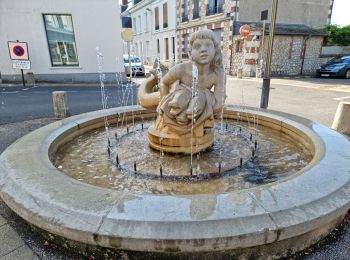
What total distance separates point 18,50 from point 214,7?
13572mm

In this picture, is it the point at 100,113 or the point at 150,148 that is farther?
the point at 100,113

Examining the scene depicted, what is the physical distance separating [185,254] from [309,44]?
65.8ft

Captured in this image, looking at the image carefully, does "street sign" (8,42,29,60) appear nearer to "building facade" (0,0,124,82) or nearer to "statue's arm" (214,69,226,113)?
"building facade" (0,0,124,82)

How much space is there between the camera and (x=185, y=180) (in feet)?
9.21

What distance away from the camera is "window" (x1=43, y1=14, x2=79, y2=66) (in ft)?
41.2

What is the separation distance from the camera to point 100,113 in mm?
4848

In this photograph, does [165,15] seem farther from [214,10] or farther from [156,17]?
[214,10]

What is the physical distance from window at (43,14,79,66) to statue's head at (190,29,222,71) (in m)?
11.6

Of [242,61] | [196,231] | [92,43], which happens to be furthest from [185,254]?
[242,61]

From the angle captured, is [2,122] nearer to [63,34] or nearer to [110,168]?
[110,168]

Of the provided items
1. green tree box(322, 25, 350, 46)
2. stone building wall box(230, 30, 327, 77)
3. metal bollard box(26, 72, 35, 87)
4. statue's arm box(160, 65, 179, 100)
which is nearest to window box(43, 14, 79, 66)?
metal bollard box(26, 72, 35, 87)

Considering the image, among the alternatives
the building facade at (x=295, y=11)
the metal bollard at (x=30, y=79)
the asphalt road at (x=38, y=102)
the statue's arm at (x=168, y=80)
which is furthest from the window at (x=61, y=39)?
the statue's arm at (x=168, y=80)

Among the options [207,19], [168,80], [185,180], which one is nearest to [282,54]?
[207,19]

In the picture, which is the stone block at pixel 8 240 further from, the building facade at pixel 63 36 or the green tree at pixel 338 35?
the green tree at pixel 338 35
